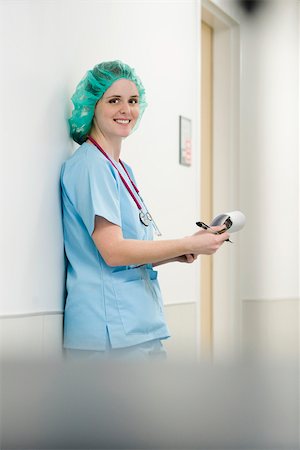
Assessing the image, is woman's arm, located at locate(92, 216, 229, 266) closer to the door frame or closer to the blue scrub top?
the blue scrub top

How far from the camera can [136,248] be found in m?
1.12

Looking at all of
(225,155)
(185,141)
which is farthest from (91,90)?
(225,155)

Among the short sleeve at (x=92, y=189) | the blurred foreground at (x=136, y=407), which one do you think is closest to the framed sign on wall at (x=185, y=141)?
the short sleeve at (x=92, y=189)

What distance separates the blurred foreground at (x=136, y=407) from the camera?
117mm

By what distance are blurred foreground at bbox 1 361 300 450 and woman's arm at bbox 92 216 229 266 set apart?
976 millimetres

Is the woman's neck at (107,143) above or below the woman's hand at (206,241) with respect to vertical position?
above

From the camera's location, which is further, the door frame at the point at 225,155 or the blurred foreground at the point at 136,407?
the door frame at the point at 225,155

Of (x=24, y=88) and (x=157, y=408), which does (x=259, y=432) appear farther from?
(x=24, y=88)

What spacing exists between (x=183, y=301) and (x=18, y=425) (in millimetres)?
1867

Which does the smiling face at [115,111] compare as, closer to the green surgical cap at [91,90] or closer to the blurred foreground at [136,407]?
the green surgical cap at [91,90]

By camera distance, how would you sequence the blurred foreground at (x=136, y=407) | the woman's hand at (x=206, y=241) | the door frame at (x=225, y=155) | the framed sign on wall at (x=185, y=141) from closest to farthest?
the blurred foreground at (x=136, y=407) → the woman's hand at (x=206, y=241) → the framed sign on wall at (x=185, y=141) → the door frame at (x=225, y=155)

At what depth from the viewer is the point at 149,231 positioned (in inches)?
50.8

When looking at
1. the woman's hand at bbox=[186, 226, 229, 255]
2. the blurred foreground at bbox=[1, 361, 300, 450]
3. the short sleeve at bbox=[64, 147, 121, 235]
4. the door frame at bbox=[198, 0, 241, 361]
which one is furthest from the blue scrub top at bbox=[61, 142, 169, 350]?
the door frame at bbox=[198, 0, 241, 361]

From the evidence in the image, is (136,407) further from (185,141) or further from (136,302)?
(185,141)
